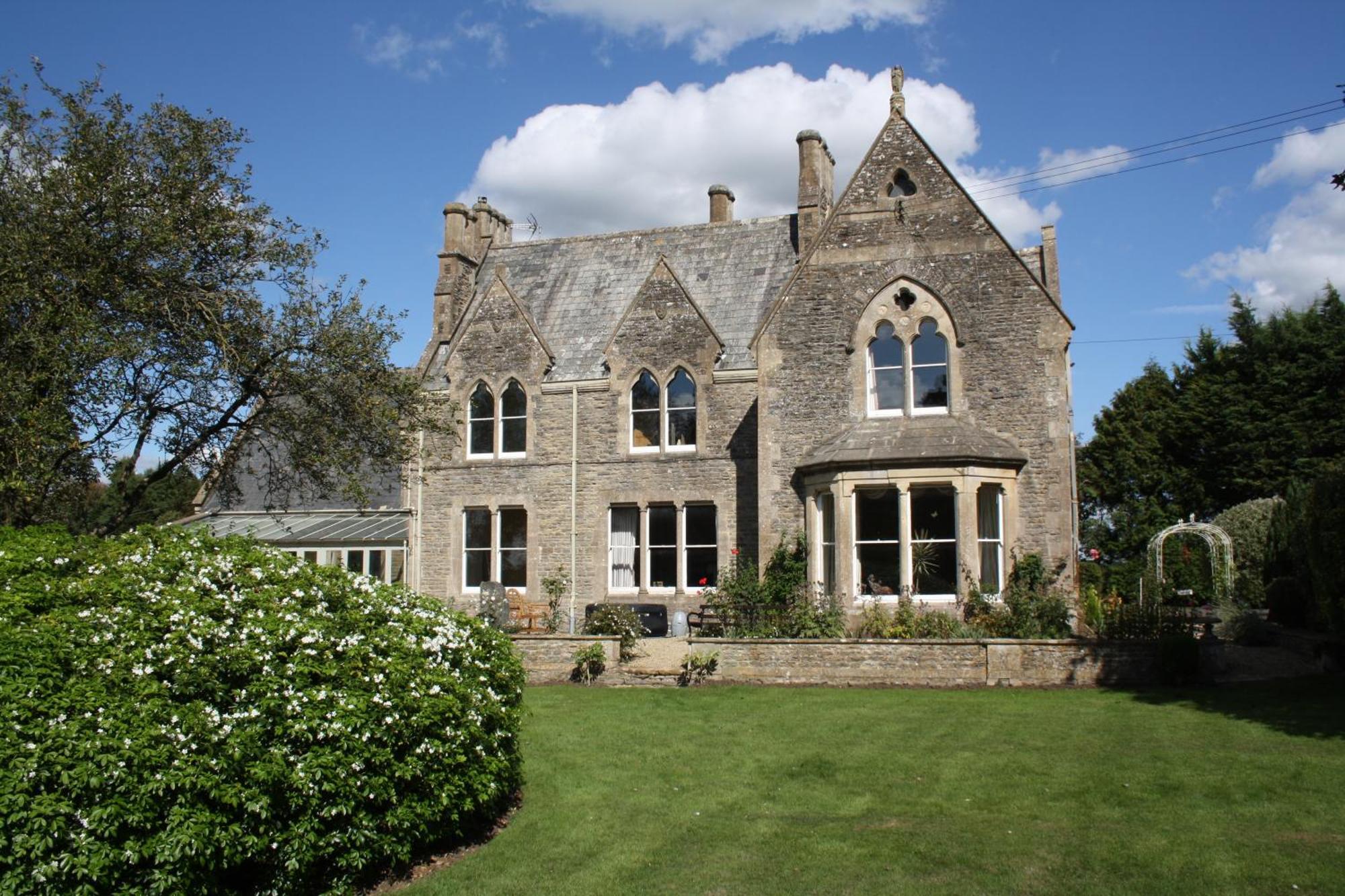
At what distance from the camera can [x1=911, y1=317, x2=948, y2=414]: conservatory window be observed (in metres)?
21.4

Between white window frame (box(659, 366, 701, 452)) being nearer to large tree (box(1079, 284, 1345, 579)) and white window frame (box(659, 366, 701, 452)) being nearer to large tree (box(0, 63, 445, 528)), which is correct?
large tree (box(0, 63, 445, 528))

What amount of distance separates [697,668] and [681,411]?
33.4 feet

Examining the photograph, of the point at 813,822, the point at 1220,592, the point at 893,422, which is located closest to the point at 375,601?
the point at 813,822

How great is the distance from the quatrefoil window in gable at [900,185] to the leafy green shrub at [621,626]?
10.3 meters

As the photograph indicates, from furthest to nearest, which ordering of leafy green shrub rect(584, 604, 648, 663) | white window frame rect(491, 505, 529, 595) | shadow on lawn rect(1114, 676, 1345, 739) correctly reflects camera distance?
white window frame rect(491, 505, 529, 595) < leafy green shrub rect(584, 604, 648, 663) < shadow on lawn rect(1114, 676, 1345, 739)

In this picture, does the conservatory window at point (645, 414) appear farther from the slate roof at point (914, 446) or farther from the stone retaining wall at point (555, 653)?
the stone retaining wall at point (555, 653)

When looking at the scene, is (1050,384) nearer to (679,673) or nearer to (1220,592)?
(679,673)

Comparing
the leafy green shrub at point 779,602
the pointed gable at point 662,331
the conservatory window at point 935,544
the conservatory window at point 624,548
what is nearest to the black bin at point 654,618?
the conservatory window at point 624,548

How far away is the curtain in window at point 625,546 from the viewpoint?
85.7ft

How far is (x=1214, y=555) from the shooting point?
3092cm

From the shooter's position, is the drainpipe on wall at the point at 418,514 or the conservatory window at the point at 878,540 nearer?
the conservatory window at the point at 878,540

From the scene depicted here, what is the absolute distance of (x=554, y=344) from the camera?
28.1 m

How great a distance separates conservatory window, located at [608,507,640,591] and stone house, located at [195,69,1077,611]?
0.17 feet

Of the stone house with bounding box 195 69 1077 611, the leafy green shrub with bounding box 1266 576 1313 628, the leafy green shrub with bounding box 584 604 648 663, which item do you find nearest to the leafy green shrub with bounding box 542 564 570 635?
the stone house with bounding box 195 69 1077 611
